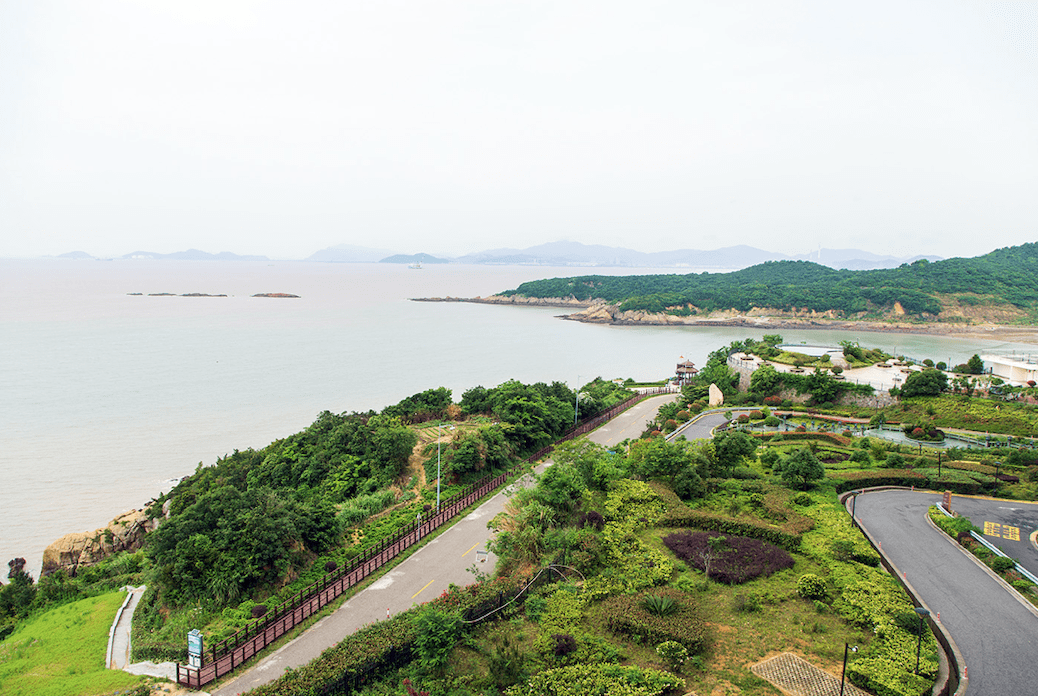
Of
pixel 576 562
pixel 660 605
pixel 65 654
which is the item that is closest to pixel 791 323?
pixel 576 562

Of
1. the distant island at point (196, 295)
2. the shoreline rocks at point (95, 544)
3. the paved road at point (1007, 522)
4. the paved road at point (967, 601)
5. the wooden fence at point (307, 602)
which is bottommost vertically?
the shoreline rocks at point (95, 544)

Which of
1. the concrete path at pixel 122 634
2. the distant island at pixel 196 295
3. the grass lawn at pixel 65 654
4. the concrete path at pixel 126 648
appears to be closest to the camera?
the grass lawn at pixel 65 654

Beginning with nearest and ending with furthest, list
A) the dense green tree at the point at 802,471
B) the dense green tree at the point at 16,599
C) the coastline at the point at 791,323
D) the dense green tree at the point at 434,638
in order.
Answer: the dense green tree at the point at 434,638
the dense green tree at the point at 16,599
the dense green tree at the point at 802,471
the coastline at the point at 791,323

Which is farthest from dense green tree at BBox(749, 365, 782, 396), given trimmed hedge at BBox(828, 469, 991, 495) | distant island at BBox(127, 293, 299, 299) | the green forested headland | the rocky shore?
distant island at BBox(127, 293, 299, 299)

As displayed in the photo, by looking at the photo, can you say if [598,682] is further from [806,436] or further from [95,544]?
[806,436]

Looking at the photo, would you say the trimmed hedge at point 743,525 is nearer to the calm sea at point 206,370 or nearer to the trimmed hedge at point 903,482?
the trimmed hedge at point 903,482

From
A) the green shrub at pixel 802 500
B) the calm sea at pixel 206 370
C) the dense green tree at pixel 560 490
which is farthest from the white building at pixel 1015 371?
the dense green tree at pixel 560 490
